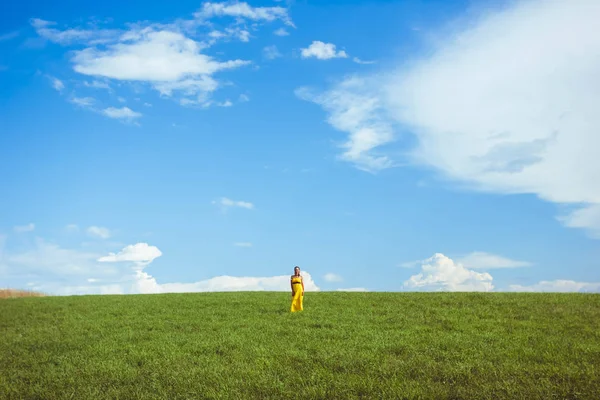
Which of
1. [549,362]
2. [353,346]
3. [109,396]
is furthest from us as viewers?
[353,346]

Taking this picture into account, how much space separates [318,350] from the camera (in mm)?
17328

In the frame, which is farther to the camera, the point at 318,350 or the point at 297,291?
the point at 297,291

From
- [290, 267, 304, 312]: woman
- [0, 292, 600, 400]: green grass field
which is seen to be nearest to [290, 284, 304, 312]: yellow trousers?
[290, 267, 304, 312]: woman

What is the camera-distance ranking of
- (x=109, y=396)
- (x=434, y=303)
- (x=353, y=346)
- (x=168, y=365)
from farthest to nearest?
(x=434, y=303) < (x=353, y=346) < (x=168, y=365) < (x=109, y=396)

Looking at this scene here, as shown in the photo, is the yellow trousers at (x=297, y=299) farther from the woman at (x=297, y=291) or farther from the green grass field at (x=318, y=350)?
the green grass field at (x=318, y=350)

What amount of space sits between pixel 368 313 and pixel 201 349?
32.5 feet

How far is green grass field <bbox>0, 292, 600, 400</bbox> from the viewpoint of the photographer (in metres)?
13.7

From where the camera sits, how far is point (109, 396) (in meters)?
14.3

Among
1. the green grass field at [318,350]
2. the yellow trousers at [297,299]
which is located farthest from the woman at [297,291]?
the green grass field at [318,350]

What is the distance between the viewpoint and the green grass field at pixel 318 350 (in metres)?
13.7

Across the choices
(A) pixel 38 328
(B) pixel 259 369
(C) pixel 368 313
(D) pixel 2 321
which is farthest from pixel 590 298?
(D) pixel 2 321

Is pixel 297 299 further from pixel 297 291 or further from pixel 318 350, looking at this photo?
pixel 318 350

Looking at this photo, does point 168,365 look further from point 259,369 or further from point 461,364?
point 461,364

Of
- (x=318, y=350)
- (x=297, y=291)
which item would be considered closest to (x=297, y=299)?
(x=297, y=291)
